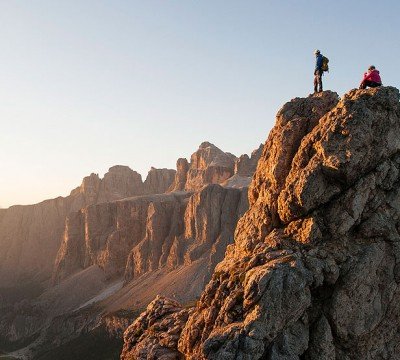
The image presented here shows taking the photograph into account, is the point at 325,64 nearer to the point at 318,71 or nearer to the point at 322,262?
the point at 318,71

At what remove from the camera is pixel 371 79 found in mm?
39875

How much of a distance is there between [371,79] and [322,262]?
698 inches

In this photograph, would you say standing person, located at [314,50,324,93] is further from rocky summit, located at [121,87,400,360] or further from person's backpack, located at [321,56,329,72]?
rocky summit, located at [121,87,400,360]

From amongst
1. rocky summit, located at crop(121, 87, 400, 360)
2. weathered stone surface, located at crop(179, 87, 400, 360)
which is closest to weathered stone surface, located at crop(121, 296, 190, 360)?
rocky summit, located at crop(121, 87, 400, 360)

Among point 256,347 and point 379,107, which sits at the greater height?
point 379,107

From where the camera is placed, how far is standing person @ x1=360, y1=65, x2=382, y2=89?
39.8m

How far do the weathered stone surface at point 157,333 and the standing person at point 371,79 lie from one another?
2800 centimetres

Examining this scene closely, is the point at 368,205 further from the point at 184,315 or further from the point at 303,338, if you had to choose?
the point at 184,315

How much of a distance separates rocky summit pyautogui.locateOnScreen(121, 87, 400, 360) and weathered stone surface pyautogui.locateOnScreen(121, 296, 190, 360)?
211mm

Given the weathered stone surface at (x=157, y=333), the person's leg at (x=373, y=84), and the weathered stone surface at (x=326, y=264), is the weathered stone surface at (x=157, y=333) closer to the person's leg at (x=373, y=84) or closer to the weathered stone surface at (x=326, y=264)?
the weathered stone surface at (x=326, y=264)

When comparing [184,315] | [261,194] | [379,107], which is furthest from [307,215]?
[184,315]

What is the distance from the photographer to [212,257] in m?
173

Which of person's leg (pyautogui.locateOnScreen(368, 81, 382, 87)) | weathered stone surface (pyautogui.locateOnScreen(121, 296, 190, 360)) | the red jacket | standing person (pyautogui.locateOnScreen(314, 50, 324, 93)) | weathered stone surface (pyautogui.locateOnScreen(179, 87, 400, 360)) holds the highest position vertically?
standing person (pyautogui.locateOnScreen(314, 50, 324, 93))

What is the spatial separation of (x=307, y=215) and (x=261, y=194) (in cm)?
807
